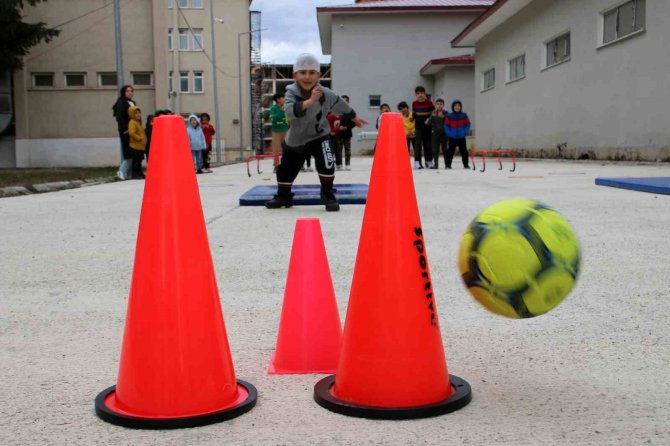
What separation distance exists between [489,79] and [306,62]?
25.9 metres

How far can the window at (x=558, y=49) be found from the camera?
2166cm

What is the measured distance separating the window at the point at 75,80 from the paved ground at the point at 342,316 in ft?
96.2

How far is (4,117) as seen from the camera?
33.2 m

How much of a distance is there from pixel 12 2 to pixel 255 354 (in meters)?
31.3

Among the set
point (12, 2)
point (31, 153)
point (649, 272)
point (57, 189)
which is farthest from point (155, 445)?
point (31, 153)

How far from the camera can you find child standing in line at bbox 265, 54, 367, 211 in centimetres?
717

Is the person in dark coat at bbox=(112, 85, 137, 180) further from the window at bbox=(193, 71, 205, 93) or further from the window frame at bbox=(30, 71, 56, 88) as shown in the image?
the window at bbox=(193, 71, 205, 93)

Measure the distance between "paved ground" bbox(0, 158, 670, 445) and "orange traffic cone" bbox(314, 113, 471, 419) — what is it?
0.07 m

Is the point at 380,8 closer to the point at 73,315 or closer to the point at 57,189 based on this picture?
the point at 57,189

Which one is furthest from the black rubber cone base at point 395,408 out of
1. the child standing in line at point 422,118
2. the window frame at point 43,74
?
the window frame at point 43,74

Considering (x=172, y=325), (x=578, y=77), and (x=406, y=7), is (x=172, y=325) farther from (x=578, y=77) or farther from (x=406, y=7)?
(x=406, y=7)

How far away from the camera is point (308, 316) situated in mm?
2764

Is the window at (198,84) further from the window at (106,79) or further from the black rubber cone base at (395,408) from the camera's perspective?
the black rubber cone base at (395,408)

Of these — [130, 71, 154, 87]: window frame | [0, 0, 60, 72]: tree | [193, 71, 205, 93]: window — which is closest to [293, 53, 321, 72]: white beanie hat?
[0, 0, 60, 72]: tree
